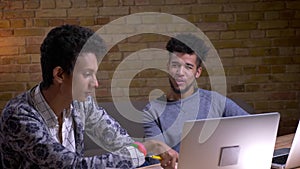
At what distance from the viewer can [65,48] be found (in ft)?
5.84

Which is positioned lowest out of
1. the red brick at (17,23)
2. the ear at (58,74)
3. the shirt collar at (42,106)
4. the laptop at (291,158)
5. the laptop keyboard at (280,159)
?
the laptop keyboard at (280,159)

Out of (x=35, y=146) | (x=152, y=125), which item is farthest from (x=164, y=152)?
(x=152, y=125)

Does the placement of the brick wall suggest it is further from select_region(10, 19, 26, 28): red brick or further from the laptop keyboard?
the laptop keyboard

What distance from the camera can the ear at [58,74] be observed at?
1.80 metres

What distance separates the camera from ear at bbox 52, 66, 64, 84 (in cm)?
180

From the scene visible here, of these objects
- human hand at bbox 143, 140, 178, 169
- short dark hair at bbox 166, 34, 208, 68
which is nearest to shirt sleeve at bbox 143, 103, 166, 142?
short dark hair at bbox 166, 34, 208, 68

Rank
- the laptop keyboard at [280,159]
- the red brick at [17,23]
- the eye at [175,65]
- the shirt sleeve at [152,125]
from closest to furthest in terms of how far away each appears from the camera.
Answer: the laptop keyboard at [280,159] → the shirt sleeve at [152,125] → the eye at [175,65] → the red brick at [17,23]

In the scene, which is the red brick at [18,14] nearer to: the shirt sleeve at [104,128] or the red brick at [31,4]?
the red brick at [31,4]

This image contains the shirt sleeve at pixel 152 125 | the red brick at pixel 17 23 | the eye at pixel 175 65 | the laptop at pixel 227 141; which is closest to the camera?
the laptop at pixel 227 141

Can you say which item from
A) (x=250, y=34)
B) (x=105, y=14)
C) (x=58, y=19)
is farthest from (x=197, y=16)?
(x=58, y=19)

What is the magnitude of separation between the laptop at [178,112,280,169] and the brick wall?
237cm

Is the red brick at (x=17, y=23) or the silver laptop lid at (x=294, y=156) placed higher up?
the red brick at (x=17, y=23)

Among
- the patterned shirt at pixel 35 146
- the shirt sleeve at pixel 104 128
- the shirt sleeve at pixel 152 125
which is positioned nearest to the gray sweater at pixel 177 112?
the shirt sleeve at pixel 152 125

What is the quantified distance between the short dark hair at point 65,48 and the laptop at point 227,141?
0.52 m
